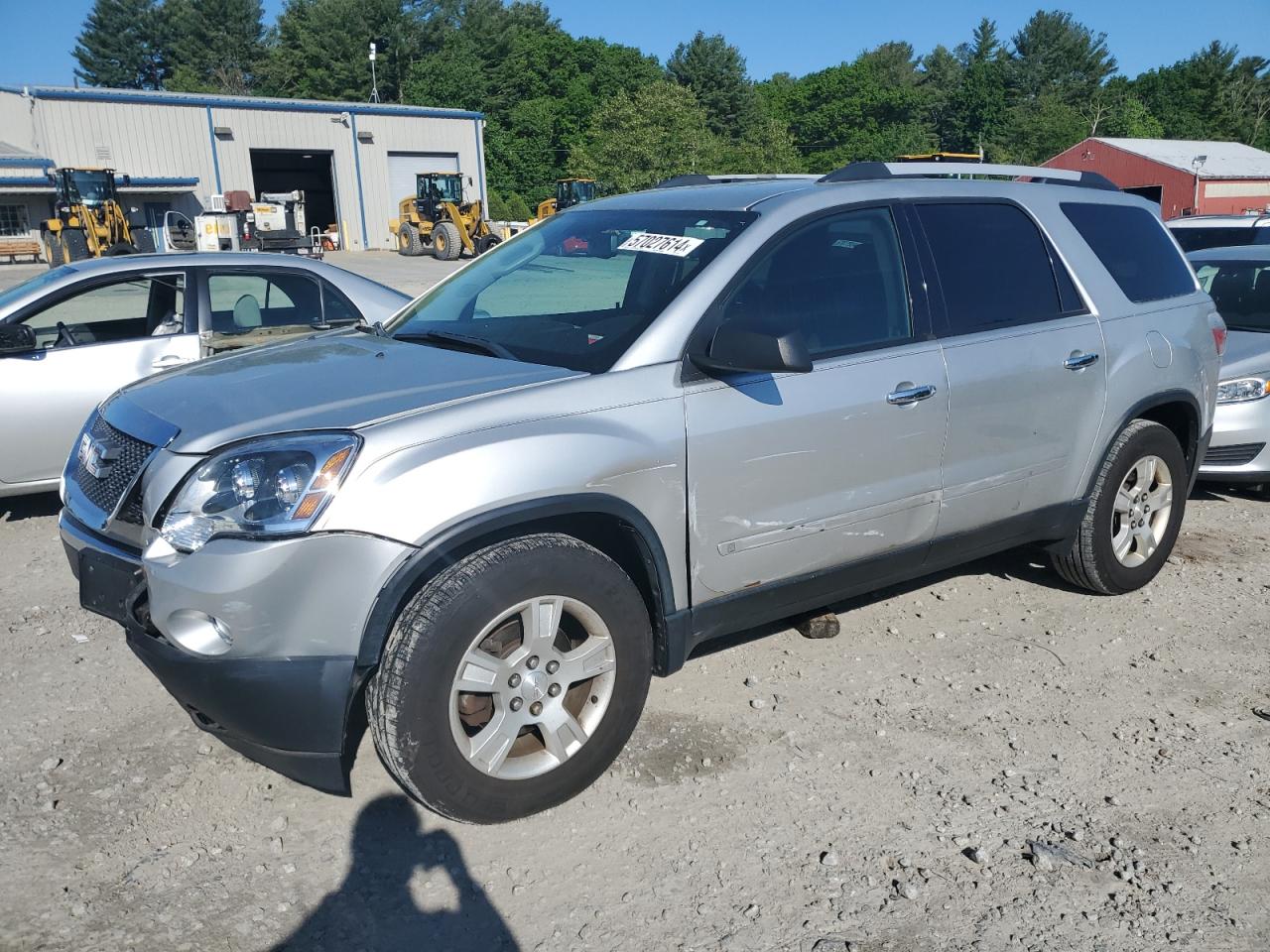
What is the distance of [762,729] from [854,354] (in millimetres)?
1365

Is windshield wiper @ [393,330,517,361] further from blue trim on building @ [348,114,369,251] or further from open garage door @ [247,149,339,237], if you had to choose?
blue trim on building @ [348,114,369,251]

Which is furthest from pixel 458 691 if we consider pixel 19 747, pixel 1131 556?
pixel 1131 556

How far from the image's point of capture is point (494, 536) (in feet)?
9.78

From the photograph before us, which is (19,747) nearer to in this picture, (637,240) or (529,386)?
(529,386)

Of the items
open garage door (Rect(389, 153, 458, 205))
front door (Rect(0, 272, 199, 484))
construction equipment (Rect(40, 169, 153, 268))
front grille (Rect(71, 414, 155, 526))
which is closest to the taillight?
front grille (Rect(71, 414, 155, 526))

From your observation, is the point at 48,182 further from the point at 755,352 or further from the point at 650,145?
the point at 755,352

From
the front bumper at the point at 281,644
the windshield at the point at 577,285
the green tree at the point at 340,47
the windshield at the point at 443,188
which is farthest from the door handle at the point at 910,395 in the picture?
the green tree at the point at 340,47

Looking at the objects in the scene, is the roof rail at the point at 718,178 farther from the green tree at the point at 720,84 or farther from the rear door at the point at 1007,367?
the green tree at the point at 720,84

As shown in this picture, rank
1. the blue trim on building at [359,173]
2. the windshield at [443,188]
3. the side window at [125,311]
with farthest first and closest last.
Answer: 1. the blue trim on building at [359,173]
2. the windshield at [443,188]
3. the side window at [125,311]

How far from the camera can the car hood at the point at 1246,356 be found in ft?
21.6

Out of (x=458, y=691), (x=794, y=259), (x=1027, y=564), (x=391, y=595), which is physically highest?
(x=794, y=259)

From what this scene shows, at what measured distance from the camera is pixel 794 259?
3.67 m

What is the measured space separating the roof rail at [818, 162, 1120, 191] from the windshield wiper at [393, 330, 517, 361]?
1376 mm

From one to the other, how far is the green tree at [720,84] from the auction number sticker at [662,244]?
257 ft
